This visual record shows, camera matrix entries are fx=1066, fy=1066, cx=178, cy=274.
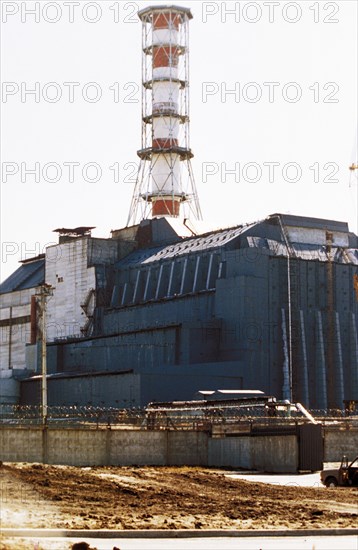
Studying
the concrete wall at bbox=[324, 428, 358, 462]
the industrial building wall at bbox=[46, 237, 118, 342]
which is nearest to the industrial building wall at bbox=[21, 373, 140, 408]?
the industrial building wall at bbox=[46, 237, 118, 342]

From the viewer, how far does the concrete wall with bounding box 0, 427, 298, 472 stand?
53.4 metres

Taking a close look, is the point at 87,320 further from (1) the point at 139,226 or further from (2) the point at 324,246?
(2) the point at 324,246

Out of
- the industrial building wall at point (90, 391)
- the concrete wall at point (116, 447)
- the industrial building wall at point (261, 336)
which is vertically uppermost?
the industrial building wall at point (261, 336)

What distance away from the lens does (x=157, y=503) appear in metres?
28.4

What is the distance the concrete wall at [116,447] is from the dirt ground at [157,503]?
55.0 ft

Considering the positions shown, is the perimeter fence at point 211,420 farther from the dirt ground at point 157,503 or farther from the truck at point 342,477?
the dirt ground at point 157,503

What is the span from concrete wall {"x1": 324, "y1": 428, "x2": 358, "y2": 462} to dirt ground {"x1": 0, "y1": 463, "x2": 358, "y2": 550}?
64.3ft

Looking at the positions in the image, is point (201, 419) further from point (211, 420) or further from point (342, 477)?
point (342, 477)

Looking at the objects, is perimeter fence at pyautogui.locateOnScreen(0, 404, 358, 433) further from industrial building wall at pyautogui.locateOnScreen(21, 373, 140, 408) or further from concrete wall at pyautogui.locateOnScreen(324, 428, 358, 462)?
industrial building wall at pyautogui.locateOnScreen(21, 373, 140, 408)

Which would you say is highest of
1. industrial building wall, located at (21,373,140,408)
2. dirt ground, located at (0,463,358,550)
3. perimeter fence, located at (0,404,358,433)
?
industrial building wall, located at (21,373,140,408)

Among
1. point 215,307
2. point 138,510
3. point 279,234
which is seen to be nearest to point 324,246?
point 279,234

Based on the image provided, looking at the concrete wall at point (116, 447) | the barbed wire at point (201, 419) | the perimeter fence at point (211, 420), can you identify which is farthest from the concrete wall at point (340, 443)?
the concrete wall at point (116, 447)

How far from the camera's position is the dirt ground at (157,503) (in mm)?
24453

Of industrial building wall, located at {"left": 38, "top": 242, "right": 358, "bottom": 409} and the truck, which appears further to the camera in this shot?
industrial building wall, located at {"left": 38, "top": 242, "right": 358, "bottom": 409}
